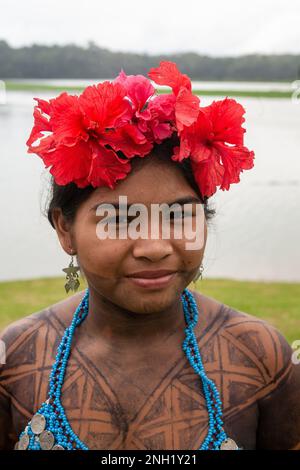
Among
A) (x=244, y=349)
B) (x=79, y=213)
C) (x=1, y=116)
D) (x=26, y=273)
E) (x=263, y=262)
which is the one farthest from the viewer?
(x=1, y=116)

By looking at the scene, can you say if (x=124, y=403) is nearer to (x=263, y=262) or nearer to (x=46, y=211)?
(x=46, y=211)

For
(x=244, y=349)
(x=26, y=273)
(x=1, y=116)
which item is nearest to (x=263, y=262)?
(x=26, y=273)

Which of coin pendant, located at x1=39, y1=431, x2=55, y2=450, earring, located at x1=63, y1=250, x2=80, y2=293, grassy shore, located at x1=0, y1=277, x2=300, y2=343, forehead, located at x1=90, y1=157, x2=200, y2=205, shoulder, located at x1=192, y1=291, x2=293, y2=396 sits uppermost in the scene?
forehead, located at x1=90, y1=157, x2=200, y2=205

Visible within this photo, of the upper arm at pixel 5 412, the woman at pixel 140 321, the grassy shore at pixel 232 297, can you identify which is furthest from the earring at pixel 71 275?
the grassy shore at pixel 232 297

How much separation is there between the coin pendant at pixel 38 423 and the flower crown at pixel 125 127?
783mm

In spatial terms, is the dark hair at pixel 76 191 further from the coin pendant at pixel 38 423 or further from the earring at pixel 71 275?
the coin pendant at pixel 38 423

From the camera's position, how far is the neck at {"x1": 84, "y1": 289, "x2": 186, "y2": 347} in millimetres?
1985

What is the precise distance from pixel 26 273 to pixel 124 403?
6.07 meters

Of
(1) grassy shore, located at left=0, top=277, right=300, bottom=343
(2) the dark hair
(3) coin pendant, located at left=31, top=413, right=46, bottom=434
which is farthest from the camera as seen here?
(1) grassy shore, located at left=0, top=277, right=300, bottom=343

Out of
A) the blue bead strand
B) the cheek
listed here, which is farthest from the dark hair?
the blue bead strand

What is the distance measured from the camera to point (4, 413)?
206 cm

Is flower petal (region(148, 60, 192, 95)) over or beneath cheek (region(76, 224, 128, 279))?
over

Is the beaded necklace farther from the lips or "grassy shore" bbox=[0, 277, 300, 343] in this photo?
"grassy shore" bbox=[0, 277, 300, 343]

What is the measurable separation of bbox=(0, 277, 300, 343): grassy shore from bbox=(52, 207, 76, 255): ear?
3875 millimetres
